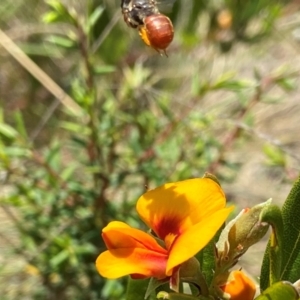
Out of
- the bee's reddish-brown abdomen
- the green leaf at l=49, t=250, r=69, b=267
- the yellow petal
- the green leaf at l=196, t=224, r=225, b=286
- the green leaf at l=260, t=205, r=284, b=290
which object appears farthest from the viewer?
the green leaf at l=49, t=250, r=69, b=267

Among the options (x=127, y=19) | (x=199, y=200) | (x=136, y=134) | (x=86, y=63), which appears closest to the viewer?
(x=199, y=200)

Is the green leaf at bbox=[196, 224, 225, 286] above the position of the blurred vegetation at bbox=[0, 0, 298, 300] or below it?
above

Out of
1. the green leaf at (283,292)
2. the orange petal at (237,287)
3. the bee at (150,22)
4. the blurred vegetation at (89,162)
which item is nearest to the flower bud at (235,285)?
the orange petal at (237,287)

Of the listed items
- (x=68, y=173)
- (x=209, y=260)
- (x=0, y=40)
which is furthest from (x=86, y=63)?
(x=209, y=260)

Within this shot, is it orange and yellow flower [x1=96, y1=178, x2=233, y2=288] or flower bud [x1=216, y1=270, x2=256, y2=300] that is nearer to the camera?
orange and yellow flower [x1=96, y1=178, x2=233, y2=288]

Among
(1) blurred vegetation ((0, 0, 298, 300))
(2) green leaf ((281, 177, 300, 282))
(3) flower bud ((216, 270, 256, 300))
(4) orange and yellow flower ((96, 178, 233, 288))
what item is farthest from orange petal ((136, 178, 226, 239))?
(1) blurred vegetation ((0, 0, 298, 300))

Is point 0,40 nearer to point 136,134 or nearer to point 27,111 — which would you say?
point 136,134

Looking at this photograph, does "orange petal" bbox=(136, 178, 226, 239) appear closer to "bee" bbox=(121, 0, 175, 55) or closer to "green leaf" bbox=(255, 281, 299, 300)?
"green leaf" bbox=(255, 281, 299, 300)

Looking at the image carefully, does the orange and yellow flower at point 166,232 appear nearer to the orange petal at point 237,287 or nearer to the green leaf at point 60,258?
the orange petal at point 237,287
